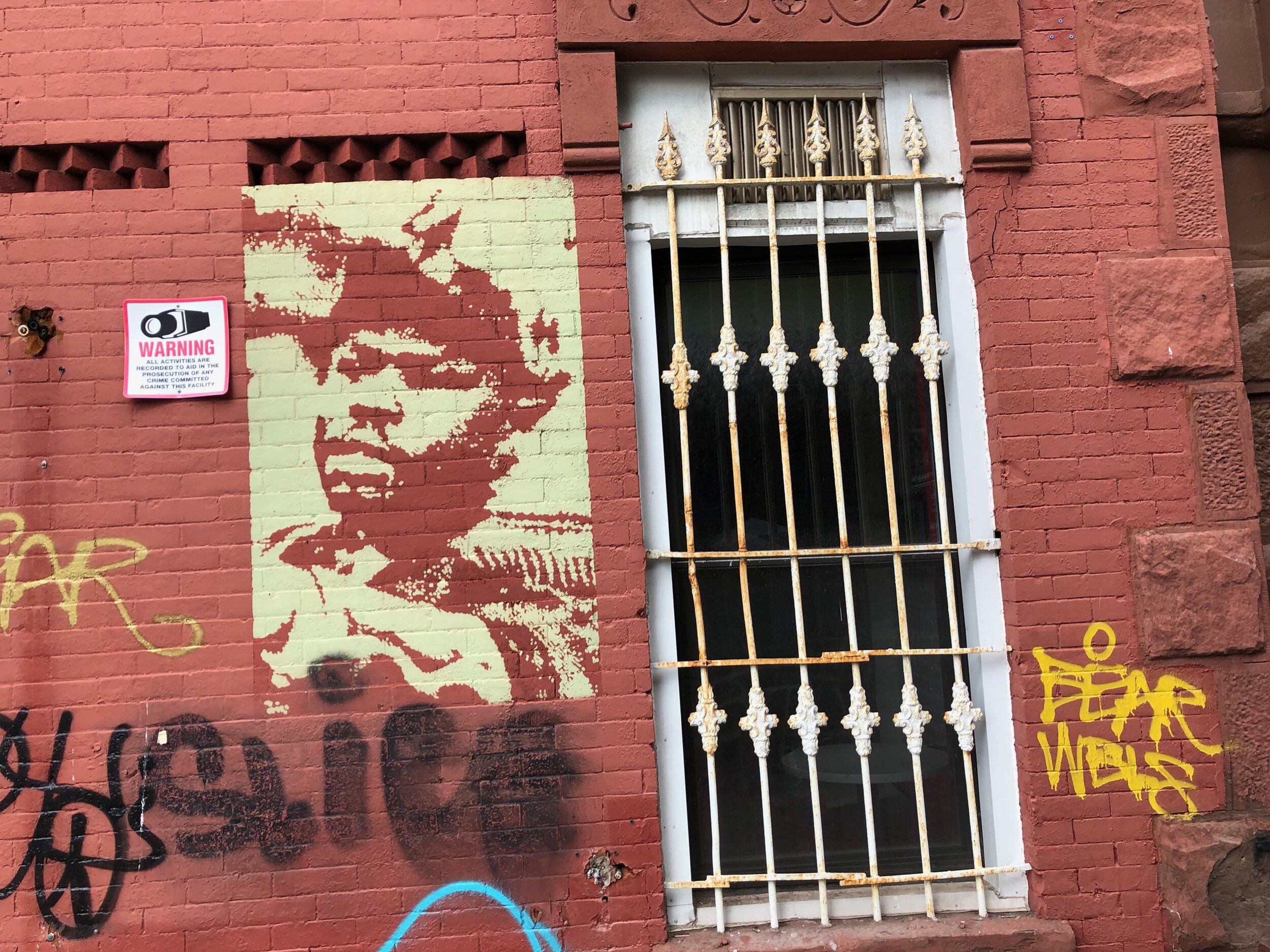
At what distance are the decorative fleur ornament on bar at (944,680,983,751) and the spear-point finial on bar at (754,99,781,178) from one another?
208cm

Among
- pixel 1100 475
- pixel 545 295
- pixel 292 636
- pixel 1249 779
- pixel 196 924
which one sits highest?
pixel 545 295

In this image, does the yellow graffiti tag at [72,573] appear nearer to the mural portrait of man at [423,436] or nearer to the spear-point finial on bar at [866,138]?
the mural portrait of man at [423,436]

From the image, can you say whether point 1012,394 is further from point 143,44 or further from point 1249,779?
point 143,44

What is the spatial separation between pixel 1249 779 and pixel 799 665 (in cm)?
165

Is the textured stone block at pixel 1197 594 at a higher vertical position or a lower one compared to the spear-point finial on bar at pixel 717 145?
lower

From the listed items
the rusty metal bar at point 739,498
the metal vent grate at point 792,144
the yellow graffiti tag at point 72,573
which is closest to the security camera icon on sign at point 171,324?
the yellow graffiti tag at point 72,573

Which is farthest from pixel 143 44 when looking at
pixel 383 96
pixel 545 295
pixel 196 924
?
pixel 196 924

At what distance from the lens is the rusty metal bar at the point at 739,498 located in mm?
3342

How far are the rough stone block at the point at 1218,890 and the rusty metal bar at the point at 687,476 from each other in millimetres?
1604

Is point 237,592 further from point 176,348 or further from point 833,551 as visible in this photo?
point 833,551

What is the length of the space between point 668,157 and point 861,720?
2230 mm

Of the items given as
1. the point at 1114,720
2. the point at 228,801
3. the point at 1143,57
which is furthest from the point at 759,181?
the point at 228,801

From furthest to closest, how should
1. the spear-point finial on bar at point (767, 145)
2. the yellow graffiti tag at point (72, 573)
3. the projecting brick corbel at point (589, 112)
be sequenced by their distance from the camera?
the spear-point finial on bar at point (767, 145) → the projecting brick corbel at point (589, 112) → the yellow graffiti tag at point (72, 573)

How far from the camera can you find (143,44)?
3.44 meters
